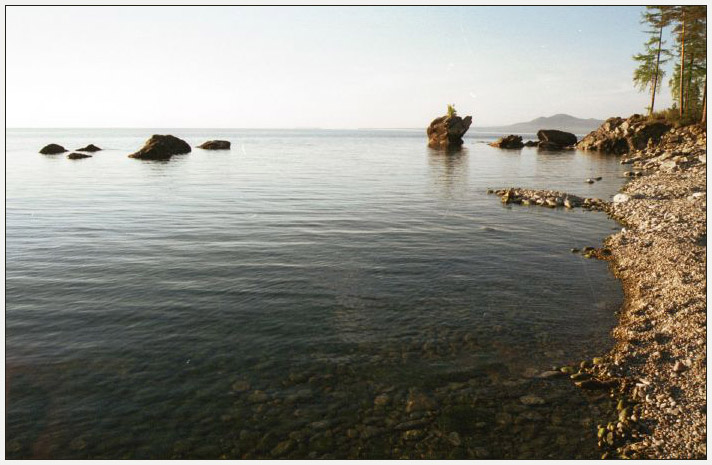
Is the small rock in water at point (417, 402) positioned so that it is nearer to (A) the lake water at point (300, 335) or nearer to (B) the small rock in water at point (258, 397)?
(A) the lake water at point (300, 335)

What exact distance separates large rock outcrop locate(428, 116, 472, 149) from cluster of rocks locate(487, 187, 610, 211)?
3181 inches

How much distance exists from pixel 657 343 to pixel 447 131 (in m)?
111

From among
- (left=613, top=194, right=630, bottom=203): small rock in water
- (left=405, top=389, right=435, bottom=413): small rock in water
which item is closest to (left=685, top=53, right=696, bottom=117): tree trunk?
(left=613, top=194, right=630, bottom=203): small rock in water

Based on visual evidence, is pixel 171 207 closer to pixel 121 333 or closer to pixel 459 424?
pixel 121 333

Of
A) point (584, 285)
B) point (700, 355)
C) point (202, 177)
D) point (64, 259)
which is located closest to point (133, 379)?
point (64, 259)

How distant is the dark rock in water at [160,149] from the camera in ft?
254

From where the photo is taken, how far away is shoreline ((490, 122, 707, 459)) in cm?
872

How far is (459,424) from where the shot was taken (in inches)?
364

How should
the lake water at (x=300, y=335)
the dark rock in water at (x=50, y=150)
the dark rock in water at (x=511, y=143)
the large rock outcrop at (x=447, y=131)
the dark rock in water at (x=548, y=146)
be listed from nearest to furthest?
the lake water at (x=300, y=335) < the dark rock in water at (x=50, y=150) < the dark rock in water at (x=548, y=146) < the dark rock in water at (x=511, y=143) < the large rock outcrop at (x=447, y=131)

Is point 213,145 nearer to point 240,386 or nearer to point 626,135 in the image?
point 626,135

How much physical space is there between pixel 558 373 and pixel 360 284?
7.72 metres

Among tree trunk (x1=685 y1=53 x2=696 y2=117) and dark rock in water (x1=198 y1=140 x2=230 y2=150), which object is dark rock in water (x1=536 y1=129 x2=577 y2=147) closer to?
tree trunk (x1=685 y1=53 x2=696 y2=117)

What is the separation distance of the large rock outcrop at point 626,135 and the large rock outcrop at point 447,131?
31.4 metres

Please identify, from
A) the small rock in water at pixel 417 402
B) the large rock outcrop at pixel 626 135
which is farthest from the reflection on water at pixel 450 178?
the large rock outcrop at pixel 626 135
